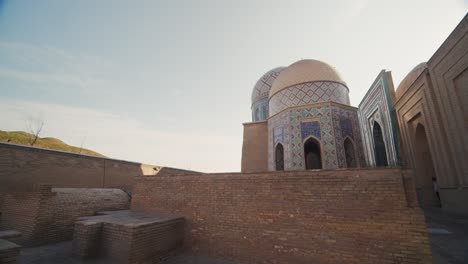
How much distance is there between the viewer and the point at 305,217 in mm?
3619

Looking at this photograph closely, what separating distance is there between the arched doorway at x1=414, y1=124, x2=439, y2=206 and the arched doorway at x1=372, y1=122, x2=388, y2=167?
107 centimetres

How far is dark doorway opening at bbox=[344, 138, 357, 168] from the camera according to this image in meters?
8.56

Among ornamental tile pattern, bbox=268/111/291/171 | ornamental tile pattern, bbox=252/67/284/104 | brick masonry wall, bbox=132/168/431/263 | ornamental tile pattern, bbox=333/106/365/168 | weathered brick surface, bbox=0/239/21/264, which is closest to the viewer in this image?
weathered brick surface, bbox=0/239/21/264

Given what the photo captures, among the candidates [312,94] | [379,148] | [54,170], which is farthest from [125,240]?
[379,148]

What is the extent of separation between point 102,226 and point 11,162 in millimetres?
5429

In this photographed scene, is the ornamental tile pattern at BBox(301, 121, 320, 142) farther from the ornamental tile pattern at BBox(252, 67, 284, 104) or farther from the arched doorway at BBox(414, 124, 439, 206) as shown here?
the ornamental tile pattern at BBox(252, 67, 284, 104)

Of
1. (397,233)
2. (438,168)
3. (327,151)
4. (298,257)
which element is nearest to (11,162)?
(298,257)

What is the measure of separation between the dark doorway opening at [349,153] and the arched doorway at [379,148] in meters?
1.22

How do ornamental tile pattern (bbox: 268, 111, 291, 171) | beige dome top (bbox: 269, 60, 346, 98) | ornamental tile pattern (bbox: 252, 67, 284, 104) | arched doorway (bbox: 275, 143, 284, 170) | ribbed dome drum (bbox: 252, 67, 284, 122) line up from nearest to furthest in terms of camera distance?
ornamental tile pattern (bbox: 268, 111, 291, 171) < arched doorway (bbox: 275, 143, 284, 170) < beige dome top (bbox: 269, 60, 346, 98) < ribbed dome drum (bbox: 252, 67, 284, 122) < ornamental tile pattern (bbox: 252, 67, 284, 104)

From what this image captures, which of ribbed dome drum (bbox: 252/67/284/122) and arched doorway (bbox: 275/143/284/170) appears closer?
arched doorway (bbox: 275/143/284/170)

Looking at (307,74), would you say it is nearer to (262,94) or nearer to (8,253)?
(262,94)

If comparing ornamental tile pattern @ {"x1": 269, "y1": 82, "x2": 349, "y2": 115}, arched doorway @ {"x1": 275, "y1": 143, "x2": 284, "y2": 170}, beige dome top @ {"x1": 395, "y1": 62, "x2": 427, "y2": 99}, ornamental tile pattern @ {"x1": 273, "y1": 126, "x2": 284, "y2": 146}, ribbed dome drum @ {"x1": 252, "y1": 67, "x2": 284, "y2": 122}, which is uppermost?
ribbed dome drum @ {"x1": 252, "y1": 67, "x2": 284, "y2": 122}

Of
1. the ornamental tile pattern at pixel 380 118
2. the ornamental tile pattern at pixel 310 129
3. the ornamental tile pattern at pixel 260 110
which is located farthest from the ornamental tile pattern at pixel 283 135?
the ornamental tile pattern at pixel 260 110

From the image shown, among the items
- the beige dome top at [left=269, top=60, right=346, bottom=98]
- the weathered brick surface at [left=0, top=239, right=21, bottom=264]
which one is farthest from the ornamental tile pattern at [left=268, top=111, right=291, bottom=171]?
the weathered brick surface at [left=0, top=239, right=21, bottom=264]
